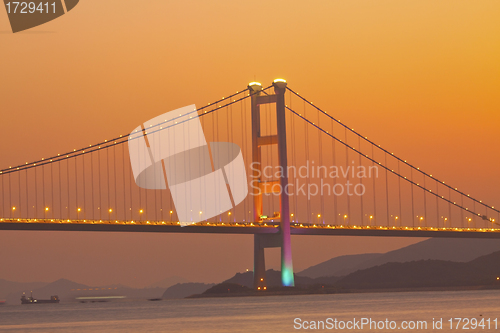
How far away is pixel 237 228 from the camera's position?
50.1m

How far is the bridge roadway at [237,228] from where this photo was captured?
4434 cm

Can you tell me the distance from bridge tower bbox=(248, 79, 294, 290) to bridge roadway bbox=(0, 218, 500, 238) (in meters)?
0.93

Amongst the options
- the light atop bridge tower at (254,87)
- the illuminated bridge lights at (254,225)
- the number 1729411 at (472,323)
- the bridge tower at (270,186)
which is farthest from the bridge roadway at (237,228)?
the number 1729411 at (472,323)

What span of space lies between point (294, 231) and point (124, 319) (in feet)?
54.3

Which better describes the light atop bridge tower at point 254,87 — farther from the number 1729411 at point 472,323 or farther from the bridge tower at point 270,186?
the number 1729411 at point 472,323

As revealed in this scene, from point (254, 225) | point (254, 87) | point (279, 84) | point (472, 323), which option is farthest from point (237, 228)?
point (472, 323)

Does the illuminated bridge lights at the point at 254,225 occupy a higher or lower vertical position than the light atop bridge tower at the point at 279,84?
lower

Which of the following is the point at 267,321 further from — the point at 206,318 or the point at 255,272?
the point at 255,272

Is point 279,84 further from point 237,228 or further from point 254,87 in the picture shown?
point 237,228

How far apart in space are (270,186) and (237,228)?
13.8 ft

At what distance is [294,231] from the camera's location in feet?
169

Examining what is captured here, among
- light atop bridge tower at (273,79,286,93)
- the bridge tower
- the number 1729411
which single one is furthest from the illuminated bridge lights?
the number 1729411

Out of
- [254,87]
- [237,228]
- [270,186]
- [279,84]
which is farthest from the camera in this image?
[254,87]

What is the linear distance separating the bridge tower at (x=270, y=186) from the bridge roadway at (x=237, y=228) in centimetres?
93
